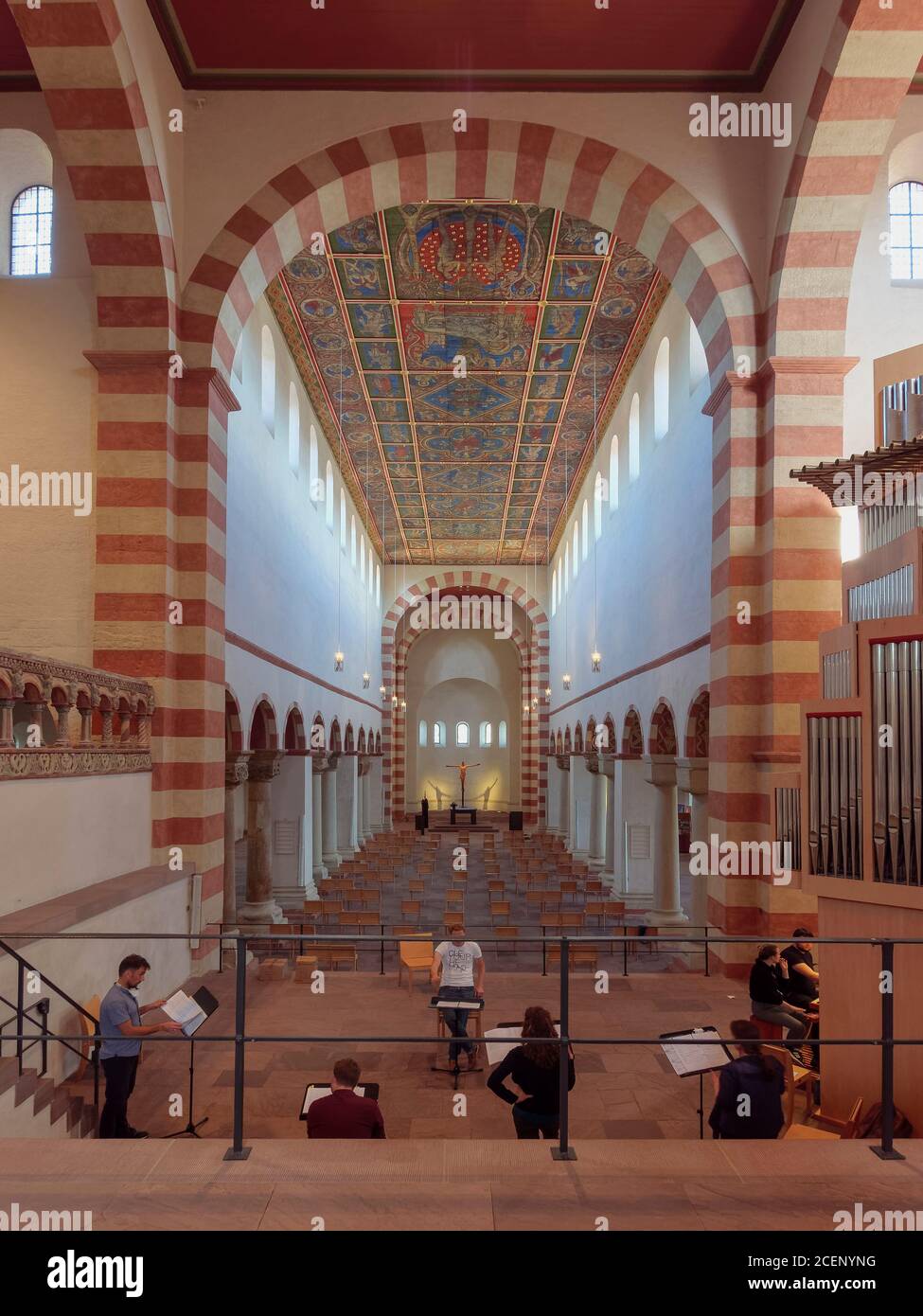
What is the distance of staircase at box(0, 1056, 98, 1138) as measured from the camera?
5.85 metres

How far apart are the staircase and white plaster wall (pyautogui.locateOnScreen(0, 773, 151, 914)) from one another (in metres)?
1.21

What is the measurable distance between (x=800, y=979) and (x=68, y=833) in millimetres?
6179

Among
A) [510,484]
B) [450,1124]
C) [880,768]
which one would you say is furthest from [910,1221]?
[510,484]

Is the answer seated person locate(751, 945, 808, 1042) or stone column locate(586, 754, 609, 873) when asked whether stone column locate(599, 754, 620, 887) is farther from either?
seated person locate(751, 945, 808, 1042)

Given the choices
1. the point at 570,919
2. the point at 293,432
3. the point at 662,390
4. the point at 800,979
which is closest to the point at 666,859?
the point at 570,919

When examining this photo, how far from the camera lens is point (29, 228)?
1145 centimetres

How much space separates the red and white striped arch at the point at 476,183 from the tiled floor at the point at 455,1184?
8.66 metres

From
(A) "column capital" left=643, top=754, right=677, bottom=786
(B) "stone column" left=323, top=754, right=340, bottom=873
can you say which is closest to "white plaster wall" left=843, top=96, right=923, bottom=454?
(A) "column capital" left=643, top=754, right=677, bottom=786

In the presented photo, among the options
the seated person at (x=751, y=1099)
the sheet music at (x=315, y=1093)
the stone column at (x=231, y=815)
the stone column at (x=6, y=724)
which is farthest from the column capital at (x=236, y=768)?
the seated person at (x=751, y=1099)

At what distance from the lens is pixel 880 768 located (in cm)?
657

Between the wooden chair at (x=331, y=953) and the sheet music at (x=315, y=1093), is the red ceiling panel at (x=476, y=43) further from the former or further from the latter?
the wooden chair at (x=331, y=953)

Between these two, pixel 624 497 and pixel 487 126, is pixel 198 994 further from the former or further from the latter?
pixel 624 497

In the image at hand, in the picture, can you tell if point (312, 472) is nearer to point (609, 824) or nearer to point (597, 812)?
point (609, 824)

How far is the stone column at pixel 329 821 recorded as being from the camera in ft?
82.2
